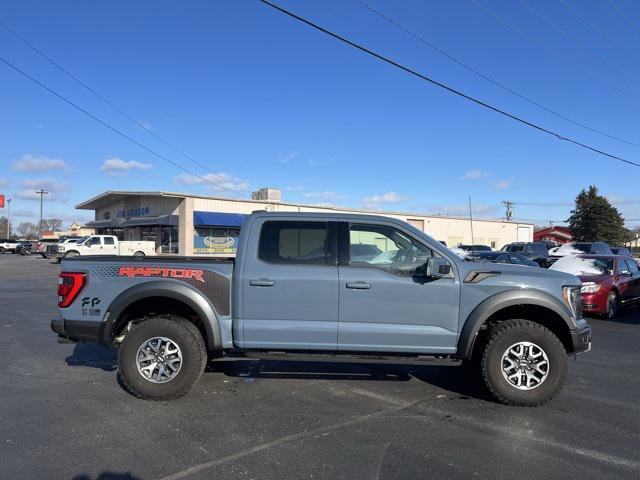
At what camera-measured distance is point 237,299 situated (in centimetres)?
523

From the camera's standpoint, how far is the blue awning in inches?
1454

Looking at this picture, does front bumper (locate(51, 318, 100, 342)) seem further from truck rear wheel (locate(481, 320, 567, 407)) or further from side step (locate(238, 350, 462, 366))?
truck rear wheel (locate(481, 320, 567, 407))

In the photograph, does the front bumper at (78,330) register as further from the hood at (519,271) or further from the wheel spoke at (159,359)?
the hood at (519,271)

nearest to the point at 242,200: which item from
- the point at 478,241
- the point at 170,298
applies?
the point at 478,241

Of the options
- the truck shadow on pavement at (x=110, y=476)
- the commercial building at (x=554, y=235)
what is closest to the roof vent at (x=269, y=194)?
the truck shadow on pavement at (x=110, y=476)

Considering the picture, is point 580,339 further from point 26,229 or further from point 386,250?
point 26,229

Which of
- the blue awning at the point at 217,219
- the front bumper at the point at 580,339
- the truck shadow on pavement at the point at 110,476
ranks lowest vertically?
the truck shadow on pavement at the point at 110,476

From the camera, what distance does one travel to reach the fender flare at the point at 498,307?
16.7 ft

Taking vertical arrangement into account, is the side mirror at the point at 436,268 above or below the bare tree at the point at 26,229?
below

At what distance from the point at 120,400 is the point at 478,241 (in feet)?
181

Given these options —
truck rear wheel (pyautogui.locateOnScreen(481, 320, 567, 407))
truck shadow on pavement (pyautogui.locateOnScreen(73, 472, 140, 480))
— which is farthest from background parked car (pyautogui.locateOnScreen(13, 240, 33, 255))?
truck rear wheel (pyautogui.locateOnScreen(481, 320, 567, 407))

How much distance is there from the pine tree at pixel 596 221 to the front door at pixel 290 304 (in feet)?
210

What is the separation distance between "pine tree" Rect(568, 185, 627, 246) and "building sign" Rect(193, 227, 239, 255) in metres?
45.0

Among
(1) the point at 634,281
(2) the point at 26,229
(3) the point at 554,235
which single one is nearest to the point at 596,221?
(3) the point at 554,235
